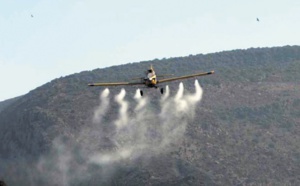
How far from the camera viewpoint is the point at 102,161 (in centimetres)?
14550

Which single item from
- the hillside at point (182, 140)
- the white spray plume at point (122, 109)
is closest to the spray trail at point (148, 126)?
the white spray plume at point (122, 109)

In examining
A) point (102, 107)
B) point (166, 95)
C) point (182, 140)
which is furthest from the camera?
point (166, 95)

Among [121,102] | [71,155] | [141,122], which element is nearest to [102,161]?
[71,155]

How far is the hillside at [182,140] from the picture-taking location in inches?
5353

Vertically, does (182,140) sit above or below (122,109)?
below

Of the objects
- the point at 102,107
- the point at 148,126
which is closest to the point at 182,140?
the point at 148,126

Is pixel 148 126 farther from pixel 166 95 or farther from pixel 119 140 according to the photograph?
pixel 166 95

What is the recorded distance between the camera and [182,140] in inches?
5974

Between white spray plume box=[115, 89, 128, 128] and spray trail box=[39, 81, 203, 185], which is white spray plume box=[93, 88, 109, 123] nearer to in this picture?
spray trail box=[39, 81, 203, 185]

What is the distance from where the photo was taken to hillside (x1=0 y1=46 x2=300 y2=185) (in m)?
136

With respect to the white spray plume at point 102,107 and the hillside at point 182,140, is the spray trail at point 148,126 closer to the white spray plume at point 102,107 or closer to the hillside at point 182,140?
the hillside at point 182,140

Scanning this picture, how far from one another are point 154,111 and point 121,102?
Answer: 13292mm

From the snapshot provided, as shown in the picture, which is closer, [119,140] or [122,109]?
[119,140]

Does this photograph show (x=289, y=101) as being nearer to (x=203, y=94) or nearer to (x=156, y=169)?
(x=203, y=94)
